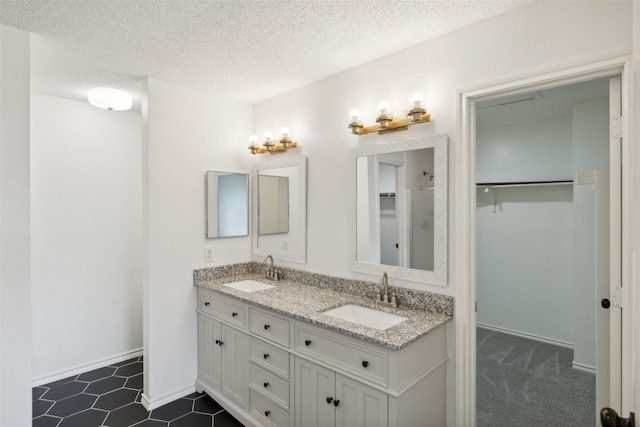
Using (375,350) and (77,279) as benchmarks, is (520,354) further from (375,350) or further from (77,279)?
(77,279)

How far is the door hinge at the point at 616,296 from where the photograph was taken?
1562mm

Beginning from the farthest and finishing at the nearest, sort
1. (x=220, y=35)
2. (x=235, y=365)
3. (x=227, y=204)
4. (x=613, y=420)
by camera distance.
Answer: (x=227, y=204), (x=235, y=365), (x=220, y=35), (x=613, y=420)

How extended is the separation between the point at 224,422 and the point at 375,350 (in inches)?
57.3

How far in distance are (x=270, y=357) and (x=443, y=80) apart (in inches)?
78.1

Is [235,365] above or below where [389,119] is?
below

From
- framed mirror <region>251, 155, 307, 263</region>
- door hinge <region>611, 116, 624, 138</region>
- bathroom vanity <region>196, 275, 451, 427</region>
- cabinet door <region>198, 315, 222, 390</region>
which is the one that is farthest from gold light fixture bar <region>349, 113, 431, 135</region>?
cabinet door <region>198, 315, 222, 390</region>

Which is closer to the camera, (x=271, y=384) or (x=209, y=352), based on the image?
(x=271, y=384)

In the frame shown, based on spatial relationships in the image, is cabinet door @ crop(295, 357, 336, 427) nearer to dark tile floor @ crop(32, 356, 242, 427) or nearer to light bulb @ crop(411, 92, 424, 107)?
dark tile floor @ crop(32, 356, 242, 427)

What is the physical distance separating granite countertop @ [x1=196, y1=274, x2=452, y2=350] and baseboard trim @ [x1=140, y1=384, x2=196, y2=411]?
2.77 ft

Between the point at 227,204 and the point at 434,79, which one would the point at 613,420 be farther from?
the point at 227,204

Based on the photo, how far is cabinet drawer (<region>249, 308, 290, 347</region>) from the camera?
2.09 m

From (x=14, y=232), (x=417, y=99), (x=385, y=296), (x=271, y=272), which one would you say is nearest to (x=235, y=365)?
(x=271, y=272)

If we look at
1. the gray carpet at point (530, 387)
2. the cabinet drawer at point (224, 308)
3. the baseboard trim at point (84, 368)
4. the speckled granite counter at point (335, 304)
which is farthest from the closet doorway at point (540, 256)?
the baseboard trim at point (84, 368)

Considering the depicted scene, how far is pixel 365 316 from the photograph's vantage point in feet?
7.09
